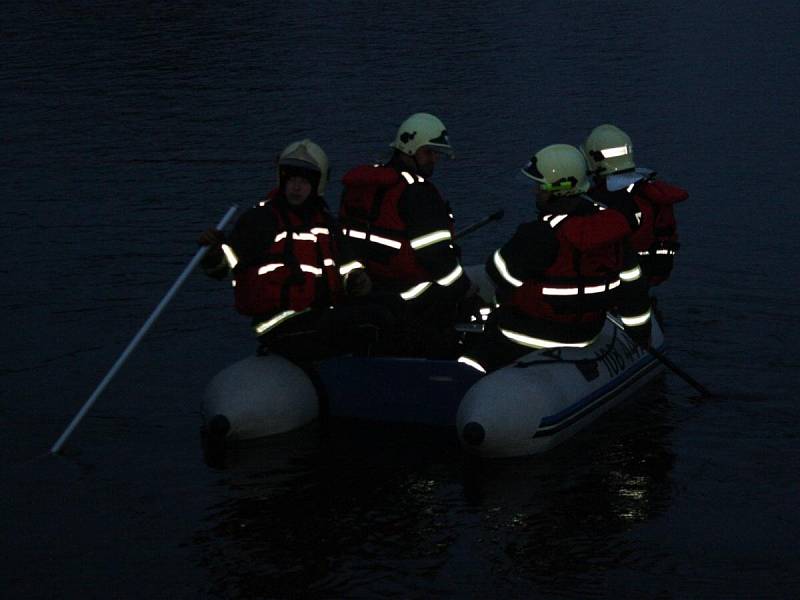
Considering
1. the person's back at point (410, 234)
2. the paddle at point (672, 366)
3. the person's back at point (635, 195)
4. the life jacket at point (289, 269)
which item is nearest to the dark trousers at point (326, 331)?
the life jacket at point (289, 269)

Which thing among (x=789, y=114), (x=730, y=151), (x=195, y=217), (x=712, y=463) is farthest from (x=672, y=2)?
(x=712, y=463)

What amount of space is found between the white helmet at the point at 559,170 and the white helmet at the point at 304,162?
5.02 ft

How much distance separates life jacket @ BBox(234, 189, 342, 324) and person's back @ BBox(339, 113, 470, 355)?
0.65 metres

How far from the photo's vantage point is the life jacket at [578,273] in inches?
496

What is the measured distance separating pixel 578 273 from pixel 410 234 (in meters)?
1.45

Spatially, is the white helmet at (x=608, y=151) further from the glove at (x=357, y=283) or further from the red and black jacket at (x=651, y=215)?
the glove at (x=357, y=283)

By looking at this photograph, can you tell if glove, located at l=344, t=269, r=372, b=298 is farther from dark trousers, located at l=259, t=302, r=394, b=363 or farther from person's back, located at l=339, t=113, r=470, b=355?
person's back, located at l=339, t=113, r=470, b=355

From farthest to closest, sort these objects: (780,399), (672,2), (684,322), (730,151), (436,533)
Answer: (672,2), (730,151), (684,322), (780,399), (436,533)

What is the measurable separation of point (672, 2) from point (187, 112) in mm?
19563

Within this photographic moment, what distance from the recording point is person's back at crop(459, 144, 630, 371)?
500 inches

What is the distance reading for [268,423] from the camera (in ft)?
42.8

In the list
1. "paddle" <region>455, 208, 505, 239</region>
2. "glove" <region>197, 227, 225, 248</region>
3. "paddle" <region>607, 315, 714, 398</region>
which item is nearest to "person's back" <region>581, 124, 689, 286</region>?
"paddle" <region>607, 315, 714, 398</region>

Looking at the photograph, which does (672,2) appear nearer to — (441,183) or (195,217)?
(441,183)

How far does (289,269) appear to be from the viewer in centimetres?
1279
